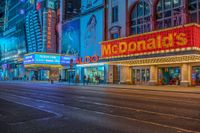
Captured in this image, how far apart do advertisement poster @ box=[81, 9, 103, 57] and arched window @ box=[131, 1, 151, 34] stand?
707 cm

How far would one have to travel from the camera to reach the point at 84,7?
169 ft

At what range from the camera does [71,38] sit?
55344mm

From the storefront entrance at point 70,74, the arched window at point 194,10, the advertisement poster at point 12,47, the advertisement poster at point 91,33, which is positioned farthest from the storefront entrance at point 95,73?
the advertisement poster at point 12,47

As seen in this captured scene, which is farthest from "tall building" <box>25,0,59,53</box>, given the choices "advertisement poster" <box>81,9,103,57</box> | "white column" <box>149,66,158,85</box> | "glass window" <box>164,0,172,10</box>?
"glass window" <box>164,0,172,10</box>

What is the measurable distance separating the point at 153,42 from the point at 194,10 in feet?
21.5

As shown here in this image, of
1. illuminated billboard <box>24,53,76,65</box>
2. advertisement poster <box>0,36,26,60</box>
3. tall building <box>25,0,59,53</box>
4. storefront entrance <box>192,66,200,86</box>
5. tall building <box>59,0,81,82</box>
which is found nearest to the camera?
storefront entrance <box>192,66,200,86</box>

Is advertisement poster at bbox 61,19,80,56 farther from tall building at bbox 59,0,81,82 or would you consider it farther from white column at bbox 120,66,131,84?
white column at bbox 120,66,131,84

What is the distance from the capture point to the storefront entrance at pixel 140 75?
38.9 meters

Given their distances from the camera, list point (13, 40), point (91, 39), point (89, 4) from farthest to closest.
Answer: point (13, 40) → point (89, 4) → point (91, 39)

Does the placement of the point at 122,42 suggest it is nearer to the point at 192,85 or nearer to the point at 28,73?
the point at 192,85

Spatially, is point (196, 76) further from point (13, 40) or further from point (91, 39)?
point (13, 40)

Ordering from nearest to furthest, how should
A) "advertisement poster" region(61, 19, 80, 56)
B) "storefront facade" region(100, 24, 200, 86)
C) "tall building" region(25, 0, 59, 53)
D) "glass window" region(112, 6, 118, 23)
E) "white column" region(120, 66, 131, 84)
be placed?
"storefront facade" region(100, 24, 200, 86) → "white column" region(120, 66, 131, 84) → "glass window" region(112, 6, 118, 23) → "advertisement poster" region(61, 19, 80, 56) → "tall building" region(25, 0, 59, 53)

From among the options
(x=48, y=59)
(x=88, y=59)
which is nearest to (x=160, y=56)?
(x=88, y=59)

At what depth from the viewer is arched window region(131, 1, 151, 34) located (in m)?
39.6
